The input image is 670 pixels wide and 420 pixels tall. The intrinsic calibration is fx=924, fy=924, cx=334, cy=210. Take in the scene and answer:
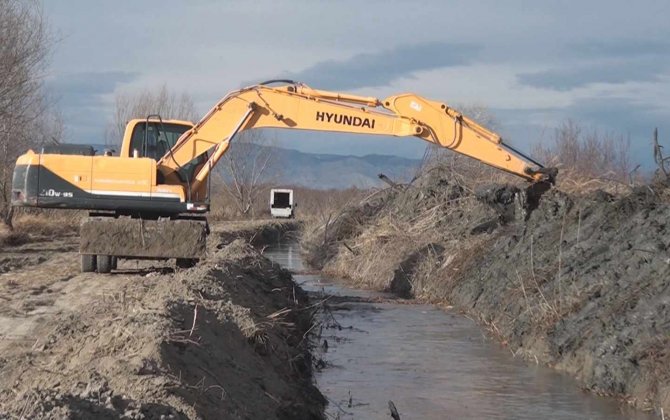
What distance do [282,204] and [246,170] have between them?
36.6ft

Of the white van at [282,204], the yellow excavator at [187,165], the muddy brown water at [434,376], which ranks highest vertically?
the yellow excavator at [187,165]

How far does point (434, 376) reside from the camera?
40.5 feet

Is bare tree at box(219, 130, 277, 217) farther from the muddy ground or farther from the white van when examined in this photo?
the muddy ground

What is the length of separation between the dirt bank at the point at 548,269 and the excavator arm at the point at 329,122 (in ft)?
6.54

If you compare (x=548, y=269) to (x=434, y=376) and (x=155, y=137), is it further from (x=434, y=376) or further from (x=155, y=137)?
(x=155, y=137)

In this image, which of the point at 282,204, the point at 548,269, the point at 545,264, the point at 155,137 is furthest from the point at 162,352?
the point at 282,204

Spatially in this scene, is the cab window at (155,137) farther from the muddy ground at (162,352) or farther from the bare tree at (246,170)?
the bare tree at (246,170)

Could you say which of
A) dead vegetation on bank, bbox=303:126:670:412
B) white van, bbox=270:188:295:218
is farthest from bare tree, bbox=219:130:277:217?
dead vegetation on bank, bbox=303:126:670:412

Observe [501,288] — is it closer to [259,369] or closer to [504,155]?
[504,155]

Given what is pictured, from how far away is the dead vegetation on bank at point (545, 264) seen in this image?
11102 mm

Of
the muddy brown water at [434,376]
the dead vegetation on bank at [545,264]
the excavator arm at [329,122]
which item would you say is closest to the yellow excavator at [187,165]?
the excavator arm at [329,122]

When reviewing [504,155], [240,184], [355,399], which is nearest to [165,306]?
[355,399]

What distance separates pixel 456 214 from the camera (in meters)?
24.6

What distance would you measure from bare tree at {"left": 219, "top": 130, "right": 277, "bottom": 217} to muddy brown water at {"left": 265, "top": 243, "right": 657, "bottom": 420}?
56778 millimetres
